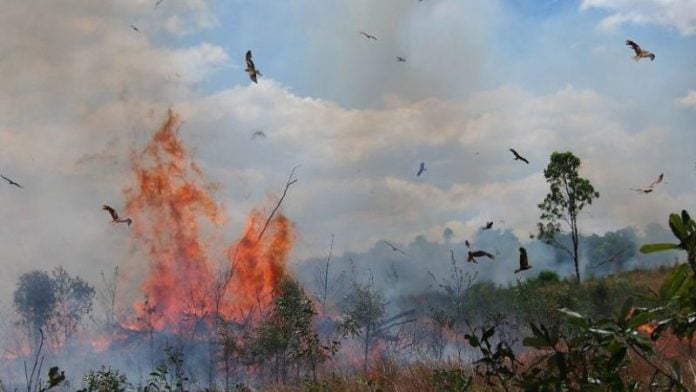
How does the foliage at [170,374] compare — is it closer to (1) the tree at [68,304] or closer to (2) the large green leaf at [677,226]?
(2) the large green leaf at [677,226]

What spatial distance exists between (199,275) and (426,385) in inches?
1698

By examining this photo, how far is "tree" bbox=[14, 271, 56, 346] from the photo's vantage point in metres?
58.1

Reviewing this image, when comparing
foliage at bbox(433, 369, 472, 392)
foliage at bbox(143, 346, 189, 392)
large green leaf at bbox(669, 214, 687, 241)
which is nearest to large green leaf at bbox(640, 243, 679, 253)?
large green leaf at bbox(669, 214, 687, 241)

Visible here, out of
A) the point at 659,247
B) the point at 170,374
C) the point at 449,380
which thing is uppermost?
the point at 659,247

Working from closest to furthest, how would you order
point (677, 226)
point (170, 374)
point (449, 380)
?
point (677, 226) < point (449, 380) < point (170, 374)

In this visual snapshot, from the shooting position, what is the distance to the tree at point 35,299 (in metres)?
58.1

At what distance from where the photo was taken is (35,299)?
2308 inches

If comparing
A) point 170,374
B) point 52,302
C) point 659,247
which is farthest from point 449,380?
point 52,302

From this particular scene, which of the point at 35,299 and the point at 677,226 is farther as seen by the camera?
the point at 35,299

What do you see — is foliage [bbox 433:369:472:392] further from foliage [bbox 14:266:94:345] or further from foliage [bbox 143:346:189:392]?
foliage [bbox 14:266:94:345]

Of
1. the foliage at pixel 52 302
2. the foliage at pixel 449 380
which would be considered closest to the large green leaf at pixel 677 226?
the foliage at pixel 449 380

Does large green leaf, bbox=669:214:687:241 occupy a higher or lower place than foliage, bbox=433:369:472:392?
higher

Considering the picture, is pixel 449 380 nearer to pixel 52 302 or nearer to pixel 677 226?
pixel 677 226

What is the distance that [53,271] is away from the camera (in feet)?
193
